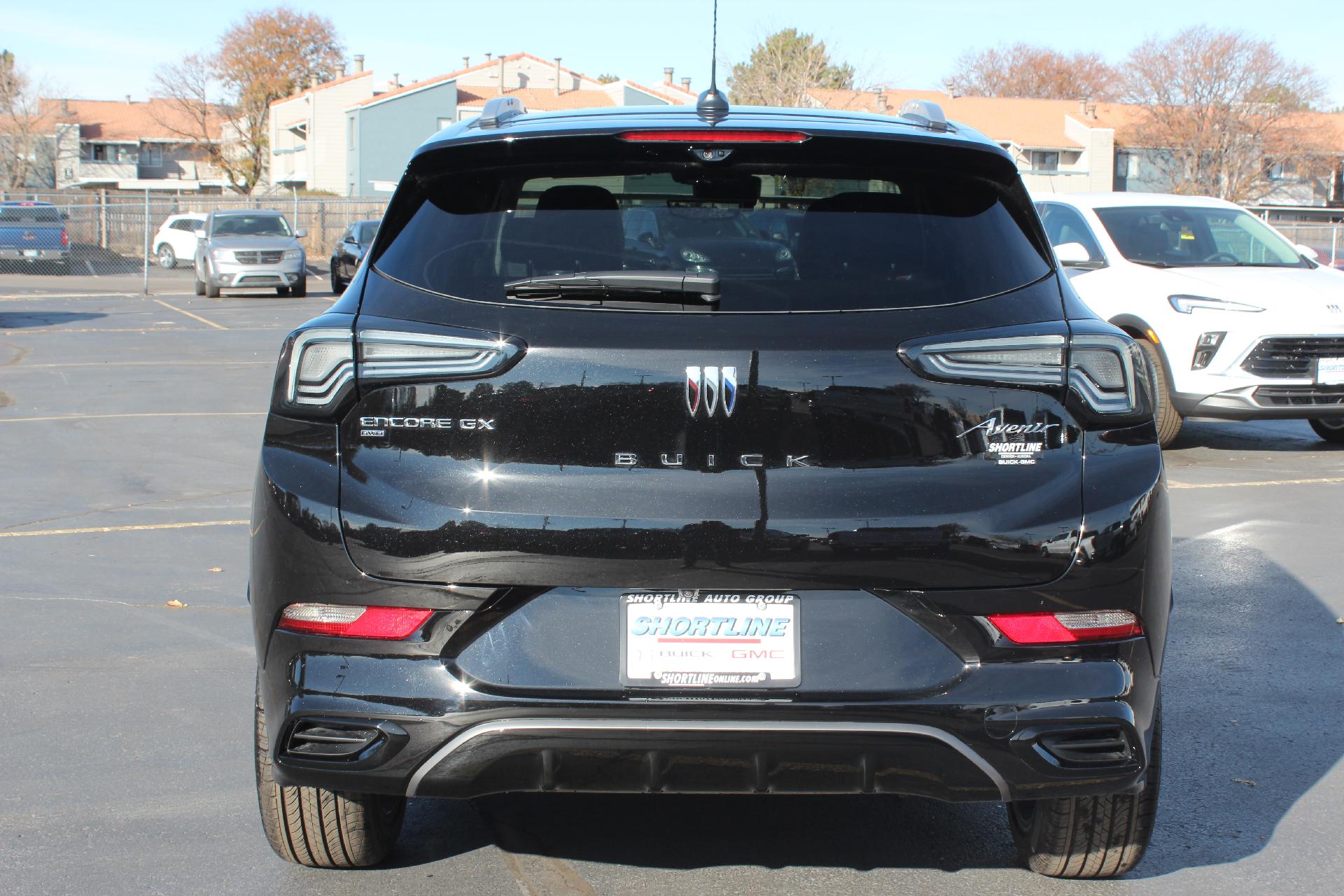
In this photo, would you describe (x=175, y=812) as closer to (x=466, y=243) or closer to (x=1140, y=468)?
(x=466, y=243)

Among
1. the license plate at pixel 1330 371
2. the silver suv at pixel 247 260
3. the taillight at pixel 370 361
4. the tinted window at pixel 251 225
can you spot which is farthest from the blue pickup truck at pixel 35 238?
the taillight at pixel 370 361

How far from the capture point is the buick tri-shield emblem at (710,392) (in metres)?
2.81

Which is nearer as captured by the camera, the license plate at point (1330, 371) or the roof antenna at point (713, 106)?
the roof antenna at point (713, 106)

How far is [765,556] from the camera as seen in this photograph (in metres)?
2.77

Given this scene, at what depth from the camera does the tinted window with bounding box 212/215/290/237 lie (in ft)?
99.5

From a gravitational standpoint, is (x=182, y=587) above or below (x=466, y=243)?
below

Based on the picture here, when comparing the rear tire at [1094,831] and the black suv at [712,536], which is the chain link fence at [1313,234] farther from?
the black suv at [712,536]

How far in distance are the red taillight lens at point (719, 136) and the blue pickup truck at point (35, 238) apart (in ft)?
120

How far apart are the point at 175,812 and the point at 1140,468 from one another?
8.75 ft

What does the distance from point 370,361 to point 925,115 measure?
1.60 meters

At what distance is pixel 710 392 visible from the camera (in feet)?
9.25

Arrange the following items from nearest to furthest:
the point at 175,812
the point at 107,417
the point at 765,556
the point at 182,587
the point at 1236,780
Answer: the point at 765,556 < the point at 175,812 < the point at 1236,780 < the point at 182,587 < the point at 107,417

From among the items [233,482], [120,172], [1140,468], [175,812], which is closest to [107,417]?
[233,482]

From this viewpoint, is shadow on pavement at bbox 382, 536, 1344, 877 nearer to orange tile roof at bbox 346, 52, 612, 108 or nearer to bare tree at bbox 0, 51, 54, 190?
orange tile roof at bbox 346, 52, 612, 108
